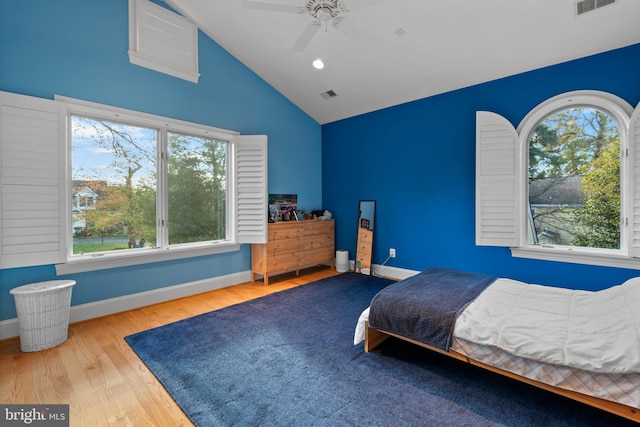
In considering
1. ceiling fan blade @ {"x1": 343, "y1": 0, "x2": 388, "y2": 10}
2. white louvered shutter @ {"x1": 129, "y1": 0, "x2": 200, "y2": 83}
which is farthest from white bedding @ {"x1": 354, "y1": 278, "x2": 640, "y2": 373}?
white louvered shutter @ {"x1": 129, "y1": 0, "x2": 200, "y2": 83}

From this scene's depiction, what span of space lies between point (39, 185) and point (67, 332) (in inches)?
53.9

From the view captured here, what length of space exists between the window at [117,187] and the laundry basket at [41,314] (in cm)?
31

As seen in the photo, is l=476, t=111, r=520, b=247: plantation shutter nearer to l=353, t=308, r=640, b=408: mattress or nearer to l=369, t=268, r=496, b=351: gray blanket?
l=369, t=268, r=496, b=351: gray blanket

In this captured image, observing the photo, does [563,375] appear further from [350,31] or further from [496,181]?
[350,31]

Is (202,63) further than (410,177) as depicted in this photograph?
No

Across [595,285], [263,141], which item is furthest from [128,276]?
[595,285]

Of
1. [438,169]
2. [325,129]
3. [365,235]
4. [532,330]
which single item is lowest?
[532,330]

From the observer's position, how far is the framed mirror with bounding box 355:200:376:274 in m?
4.66

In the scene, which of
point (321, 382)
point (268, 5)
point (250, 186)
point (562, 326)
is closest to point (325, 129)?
point (250, 186)

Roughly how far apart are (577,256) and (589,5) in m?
2.38

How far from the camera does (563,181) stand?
10.4 feet

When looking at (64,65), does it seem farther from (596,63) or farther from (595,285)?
(595,285)

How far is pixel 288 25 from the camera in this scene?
3.32 meters

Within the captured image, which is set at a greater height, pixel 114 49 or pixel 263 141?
pixel 114 49
